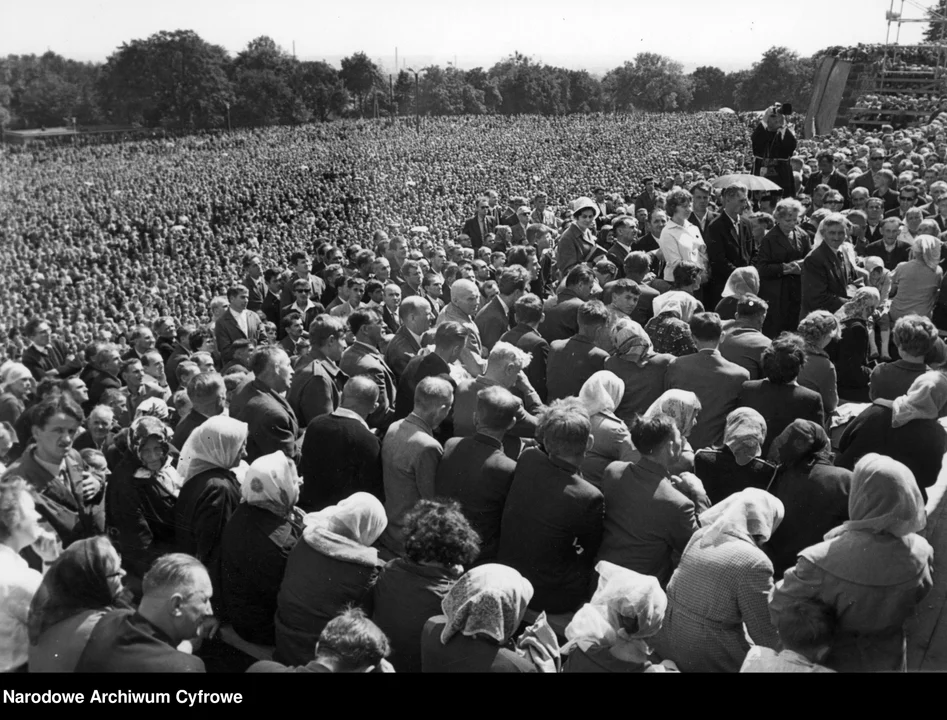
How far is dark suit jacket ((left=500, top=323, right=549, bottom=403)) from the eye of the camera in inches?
220

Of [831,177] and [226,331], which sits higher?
[831,177]

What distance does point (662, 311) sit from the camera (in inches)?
216

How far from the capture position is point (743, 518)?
331cm

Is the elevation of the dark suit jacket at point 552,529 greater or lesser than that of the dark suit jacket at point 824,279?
lesser

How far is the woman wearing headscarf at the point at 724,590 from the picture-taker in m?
3.23

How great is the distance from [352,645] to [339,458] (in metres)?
1.80

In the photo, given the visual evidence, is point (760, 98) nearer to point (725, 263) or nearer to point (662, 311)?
point (725, 263)

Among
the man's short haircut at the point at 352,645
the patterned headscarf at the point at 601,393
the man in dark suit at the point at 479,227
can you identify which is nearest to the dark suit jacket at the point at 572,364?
the patterned headscarf at the point at 601,393

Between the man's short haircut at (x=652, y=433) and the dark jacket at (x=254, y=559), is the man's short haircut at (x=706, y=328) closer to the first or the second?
the man's short haircut at (x=652, y=433)

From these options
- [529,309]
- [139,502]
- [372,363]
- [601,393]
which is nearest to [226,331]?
[372,363]

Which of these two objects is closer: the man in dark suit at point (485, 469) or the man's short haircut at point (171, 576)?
the man's short haircut at point (171, 576)

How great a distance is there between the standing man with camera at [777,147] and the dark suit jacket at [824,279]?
12.3ft

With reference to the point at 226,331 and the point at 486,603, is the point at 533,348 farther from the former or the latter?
the point at 226,331
